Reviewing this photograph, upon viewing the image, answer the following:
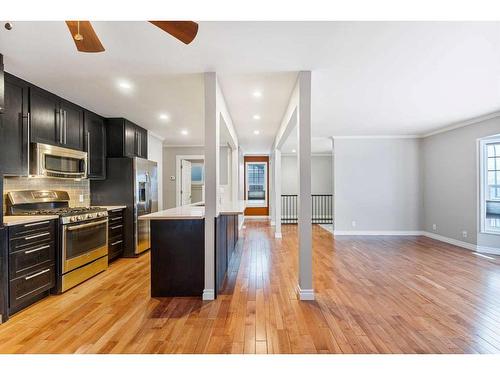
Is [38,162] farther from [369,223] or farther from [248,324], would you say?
[369,223]

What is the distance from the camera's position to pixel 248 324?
226cm

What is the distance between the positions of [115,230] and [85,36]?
3305 millimetres

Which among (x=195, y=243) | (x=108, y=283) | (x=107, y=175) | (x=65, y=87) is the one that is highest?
(x=65, y=87)

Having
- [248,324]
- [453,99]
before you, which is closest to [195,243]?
[248,324]

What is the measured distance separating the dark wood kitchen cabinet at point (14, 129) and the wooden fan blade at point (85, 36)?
1.65 meters

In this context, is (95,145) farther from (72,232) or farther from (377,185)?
(377,185)

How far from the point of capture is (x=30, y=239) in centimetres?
262

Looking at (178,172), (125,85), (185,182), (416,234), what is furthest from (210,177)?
(416,234)

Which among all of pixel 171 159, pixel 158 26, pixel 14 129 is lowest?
pixel 14 129

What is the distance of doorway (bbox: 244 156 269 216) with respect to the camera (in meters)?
9.98

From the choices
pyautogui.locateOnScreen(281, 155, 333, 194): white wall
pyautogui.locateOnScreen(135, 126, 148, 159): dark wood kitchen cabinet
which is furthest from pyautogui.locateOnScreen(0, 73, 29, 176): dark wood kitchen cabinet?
pyautogui.locateOnScreen(281, 155, 333, 194): white wall

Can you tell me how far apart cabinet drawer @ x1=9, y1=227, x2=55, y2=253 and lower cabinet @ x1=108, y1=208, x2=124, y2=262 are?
121 centimetres

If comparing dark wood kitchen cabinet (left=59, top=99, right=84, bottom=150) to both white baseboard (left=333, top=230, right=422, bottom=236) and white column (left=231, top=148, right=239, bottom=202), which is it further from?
white baseboard (left=333, top=230, right=422, bottom=236)

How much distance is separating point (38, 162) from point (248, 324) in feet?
9.75
